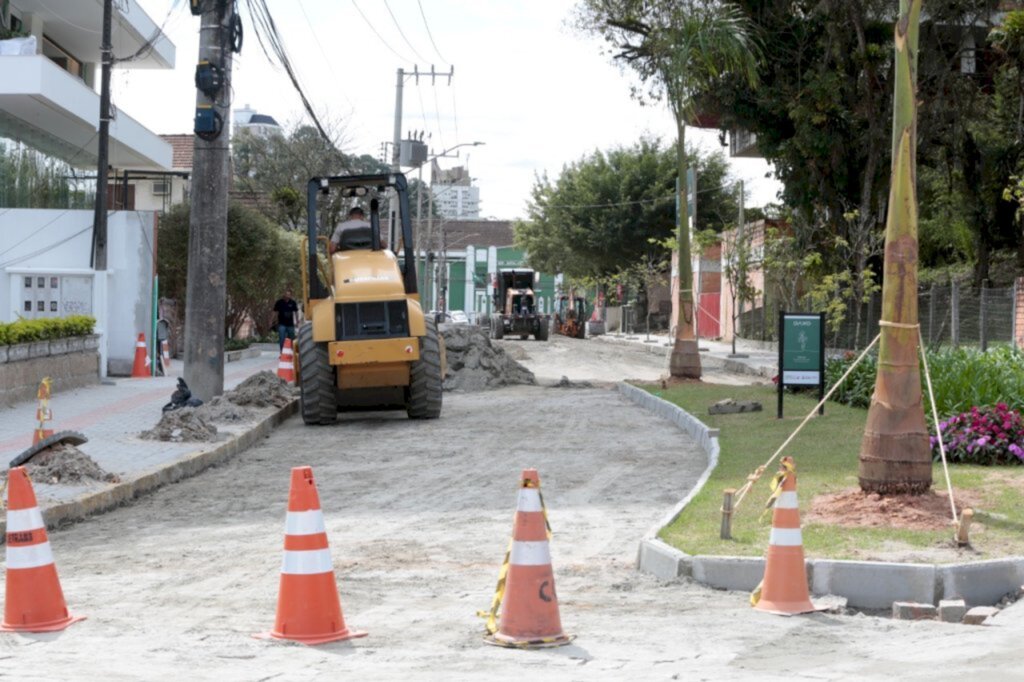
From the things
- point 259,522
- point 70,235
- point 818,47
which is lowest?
point 259,522

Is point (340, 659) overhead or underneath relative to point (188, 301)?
underneath

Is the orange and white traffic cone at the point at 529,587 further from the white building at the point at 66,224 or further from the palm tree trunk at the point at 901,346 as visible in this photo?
the white building at the point at 66,224

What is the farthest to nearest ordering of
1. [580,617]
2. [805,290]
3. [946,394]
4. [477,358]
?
1. [805,290]
2. [477,358]
3. [946,394]
4. [580,617]

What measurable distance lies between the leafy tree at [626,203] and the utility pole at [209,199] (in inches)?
2126

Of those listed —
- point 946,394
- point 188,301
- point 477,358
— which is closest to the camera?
point 946,394

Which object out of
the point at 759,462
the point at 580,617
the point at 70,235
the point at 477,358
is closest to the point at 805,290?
the point at 477,358

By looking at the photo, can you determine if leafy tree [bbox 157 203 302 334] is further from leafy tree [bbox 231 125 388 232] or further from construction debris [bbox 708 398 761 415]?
construction debris [bbox 708 398 761 415]

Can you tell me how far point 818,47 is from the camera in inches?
1454

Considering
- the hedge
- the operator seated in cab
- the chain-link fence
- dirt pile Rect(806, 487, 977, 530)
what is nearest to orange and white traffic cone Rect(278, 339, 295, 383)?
the hedge

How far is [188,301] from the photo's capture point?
20.0 m

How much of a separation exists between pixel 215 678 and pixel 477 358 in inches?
886

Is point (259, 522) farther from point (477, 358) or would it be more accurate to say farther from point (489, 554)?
point (477, 358)

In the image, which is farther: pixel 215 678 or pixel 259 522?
pixel 259 522

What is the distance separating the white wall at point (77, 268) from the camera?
1152 inches
